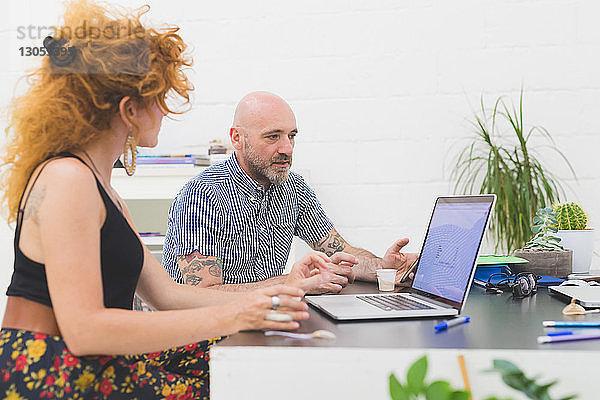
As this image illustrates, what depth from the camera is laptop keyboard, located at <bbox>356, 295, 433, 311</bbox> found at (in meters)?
1.42

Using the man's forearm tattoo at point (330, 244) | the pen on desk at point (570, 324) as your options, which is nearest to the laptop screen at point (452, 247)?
the pen on desk at point (570, 324)

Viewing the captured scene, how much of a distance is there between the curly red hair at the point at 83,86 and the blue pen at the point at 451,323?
0.72 m

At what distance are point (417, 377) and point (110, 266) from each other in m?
1.04

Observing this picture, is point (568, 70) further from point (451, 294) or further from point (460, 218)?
point (451, 294)

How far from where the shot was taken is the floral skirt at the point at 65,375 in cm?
125

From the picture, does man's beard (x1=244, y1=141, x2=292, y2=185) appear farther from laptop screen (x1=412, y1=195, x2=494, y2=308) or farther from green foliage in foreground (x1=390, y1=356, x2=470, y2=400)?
green foliage in foreground (x1=390, y1=356, x2=470, y2=400)

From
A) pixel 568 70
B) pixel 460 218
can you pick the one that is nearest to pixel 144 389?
pixel 460 218

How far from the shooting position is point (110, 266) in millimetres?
1393

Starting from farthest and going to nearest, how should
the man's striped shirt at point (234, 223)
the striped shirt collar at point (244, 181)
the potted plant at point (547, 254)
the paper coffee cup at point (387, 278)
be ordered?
the striped shirt collar at point (244, 181) → the man's striped shirt at point (234, 223) → the potted plant at point (547, 254) → the paper coffee cup at point (387, 278)

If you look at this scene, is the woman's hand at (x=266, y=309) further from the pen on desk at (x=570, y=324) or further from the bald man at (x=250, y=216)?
the bald man at (x=250, y=216)

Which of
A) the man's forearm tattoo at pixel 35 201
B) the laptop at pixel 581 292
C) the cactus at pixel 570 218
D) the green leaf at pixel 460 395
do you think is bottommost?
the laptop at pixel 581 292

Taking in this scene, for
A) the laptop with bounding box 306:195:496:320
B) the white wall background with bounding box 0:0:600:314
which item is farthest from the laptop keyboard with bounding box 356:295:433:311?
the white wall background with bounding box 0:0:600:314

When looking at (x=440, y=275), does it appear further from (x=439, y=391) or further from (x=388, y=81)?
(x=388, y=81)

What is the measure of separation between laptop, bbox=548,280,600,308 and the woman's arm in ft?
1.89
